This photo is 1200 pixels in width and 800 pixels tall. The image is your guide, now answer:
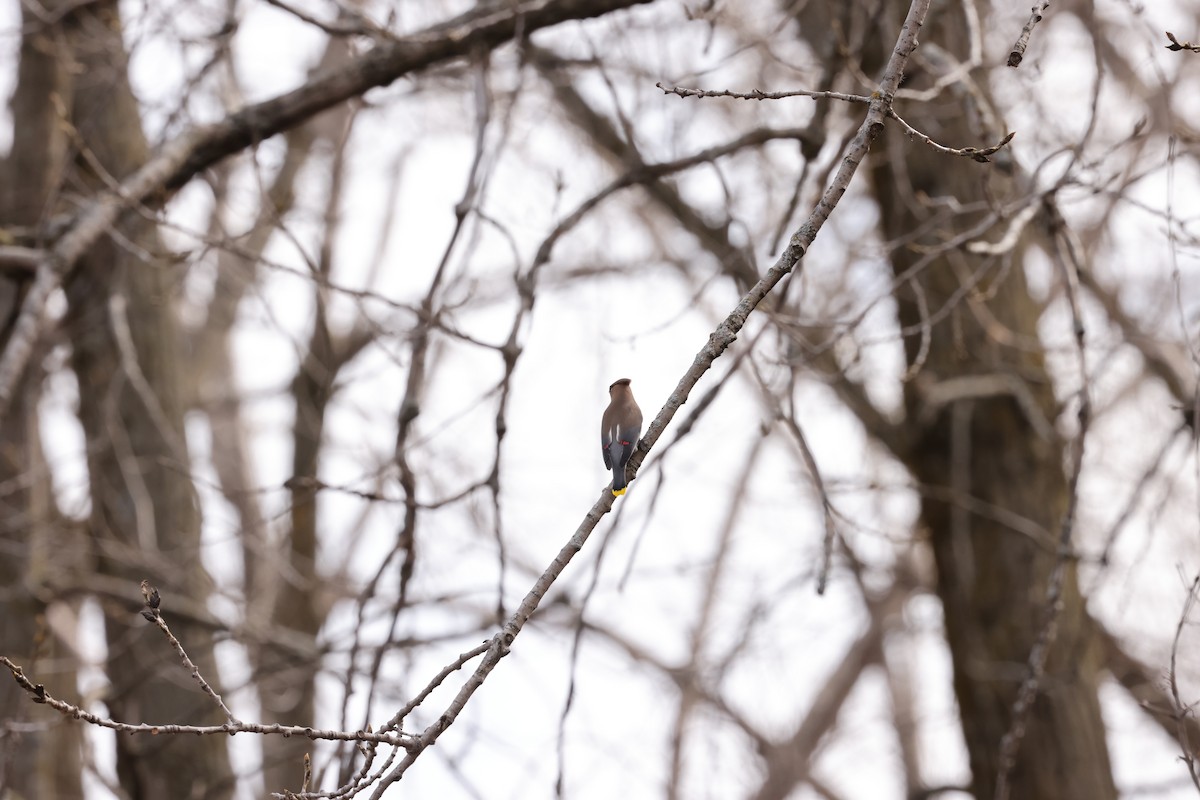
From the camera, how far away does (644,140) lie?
6180 millimetres

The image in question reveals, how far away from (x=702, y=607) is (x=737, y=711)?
8.39ft

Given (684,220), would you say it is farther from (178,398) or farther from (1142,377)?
(1142,377)

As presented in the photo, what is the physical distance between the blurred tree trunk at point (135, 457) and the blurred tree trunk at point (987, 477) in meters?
3.42

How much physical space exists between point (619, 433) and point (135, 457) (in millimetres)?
4412

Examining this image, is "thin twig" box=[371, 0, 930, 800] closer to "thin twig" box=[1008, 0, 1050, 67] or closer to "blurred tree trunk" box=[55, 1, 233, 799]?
"thin twig" box=[1008, 0, 1050, 67]

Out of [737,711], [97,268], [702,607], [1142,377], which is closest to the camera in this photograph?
[97,268]

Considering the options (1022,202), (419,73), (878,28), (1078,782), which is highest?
(878,28)

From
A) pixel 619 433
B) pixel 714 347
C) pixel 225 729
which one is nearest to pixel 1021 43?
pixel 714 347

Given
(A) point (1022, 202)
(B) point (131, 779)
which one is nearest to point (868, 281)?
(A) point (1022, 202)

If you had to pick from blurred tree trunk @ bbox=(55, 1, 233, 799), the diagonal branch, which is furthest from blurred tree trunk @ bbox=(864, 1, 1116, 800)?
blurred tree trunk @ bbox=(55, 1, 233, 799)

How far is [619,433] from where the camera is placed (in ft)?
7.52

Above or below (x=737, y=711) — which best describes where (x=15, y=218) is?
above

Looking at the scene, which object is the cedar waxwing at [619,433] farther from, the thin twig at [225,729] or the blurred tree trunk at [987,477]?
the blurred tree trunk at [987,477]

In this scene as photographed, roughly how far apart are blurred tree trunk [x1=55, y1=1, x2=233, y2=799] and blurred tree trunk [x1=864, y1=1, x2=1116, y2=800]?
3422mm
